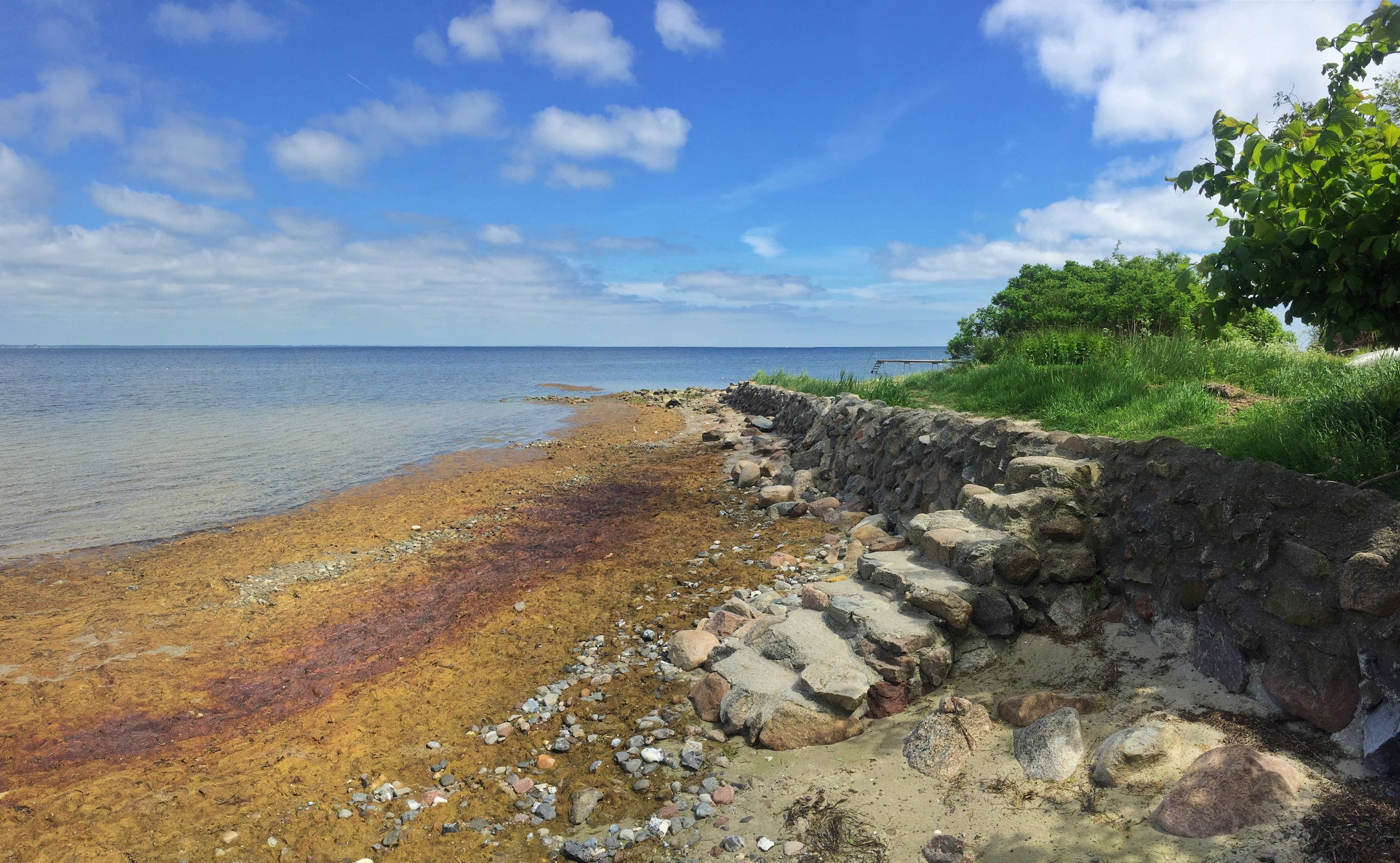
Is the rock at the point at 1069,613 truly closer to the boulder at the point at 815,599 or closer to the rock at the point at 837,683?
the rock at the point at 837,683

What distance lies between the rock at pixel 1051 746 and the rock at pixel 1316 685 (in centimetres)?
114

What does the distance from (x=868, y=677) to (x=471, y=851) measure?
3.03 metres

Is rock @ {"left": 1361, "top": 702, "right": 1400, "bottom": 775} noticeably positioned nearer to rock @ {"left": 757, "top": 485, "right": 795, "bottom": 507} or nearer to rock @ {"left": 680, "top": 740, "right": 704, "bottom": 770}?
rock @ {"left": 680, "top": 740, "right": 704, "bottom": 770}

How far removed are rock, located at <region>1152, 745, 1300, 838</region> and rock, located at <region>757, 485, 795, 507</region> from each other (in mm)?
8721

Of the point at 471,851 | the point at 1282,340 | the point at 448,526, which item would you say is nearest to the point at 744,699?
the point at 471,851

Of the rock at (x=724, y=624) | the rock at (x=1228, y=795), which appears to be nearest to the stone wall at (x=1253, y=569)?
the rock at (x=1228, y=795)

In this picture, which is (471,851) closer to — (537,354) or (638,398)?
(638,398)

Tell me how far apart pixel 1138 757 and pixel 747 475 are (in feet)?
35.6

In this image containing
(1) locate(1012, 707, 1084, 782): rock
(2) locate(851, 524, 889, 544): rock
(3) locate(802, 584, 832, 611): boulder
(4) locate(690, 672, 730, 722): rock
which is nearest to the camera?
(1) locate(1012, 707, 1084, 782): rock

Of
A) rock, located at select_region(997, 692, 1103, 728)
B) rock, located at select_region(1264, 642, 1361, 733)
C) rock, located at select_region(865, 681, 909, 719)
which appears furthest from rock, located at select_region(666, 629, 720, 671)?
rock, located at select_region(1264, 642, 1361, 733)


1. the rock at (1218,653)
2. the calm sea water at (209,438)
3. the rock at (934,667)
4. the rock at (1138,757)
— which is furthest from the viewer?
the calm sea water at (209,438)

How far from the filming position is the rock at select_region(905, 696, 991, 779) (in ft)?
15.4

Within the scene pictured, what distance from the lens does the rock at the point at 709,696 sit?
19.0 feet

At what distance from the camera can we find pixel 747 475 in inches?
583
